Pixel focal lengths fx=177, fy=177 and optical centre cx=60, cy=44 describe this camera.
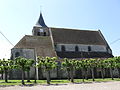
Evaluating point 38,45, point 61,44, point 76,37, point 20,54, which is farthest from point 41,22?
point 20,54

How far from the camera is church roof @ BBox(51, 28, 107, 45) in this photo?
2091 inches

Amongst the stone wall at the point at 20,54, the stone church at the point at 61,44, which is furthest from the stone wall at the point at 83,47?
the stone wall at the point at 20,54

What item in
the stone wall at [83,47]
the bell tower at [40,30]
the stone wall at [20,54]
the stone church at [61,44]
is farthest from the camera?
the bell tower at [40,30]

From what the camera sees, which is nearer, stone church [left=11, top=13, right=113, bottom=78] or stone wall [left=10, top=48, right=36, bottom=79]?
stone wall [left=10, top=48, right=36, bottom=79]

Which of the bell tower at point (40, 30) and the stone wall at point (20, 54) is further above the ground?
the bell tower at point (40, 30)

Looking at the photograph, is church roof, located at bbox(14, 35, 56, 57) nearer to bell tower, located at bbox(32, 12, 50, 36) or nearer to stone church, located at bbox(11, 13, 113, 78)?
stone church, located at bbox(11, 13, 113, 78)

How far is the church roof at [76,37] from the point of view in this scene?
174 ft

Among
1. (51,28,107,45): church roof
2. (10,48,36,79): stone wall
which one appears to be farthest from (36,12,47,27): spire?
(10,48,36,79): stone wall

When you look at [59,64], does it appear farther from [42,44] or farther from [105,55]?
[105,55]

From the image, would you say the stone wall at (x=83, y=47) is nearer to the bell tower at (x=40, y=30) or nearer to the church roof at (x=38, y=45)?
the church roof at (x=38, y=45)

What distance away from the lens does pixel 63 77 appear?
4597cm

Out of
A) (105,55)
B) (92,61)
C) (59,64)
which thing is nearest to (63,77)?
(59,64)

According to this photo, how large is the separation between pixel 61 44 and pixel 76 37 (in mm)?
6950

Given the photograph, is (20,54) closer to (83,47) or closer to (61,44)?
(61,44)
